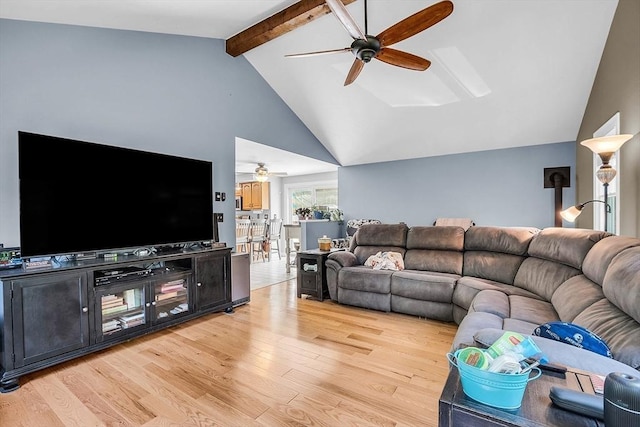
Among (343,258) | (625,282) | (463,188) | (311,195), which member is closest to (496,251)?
(343,258)

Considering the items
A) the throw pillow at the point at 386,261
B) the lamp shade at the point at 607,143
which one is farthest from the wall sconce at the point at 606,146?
the throw pillow at the point at 386,261

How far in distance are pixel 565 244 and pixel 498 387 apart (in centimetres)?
226

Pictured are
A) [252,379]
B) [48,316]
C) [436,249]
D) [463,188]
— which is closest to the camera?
[252,379]

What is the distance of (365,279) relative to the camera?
11.5 feet

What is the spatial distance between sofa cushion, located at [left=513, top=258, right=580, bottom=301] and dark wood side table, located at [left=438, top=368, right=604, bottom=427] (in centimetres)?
180

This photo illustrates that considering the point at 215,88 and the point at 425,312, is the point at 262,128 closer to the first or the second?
the point at 215,88

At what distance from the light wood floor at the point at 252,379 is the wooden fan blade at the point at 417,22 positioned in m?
2.53

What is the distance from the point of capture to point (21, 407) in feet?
5.93

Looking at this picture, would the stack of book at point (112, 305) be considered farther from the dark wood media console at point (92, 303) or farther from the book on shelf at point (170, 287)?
the book on shelf at point (170, 287)

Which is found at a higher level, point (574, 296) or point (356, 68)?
point (356, 68)

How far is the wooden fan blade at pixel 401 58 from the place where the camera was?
2.57 m

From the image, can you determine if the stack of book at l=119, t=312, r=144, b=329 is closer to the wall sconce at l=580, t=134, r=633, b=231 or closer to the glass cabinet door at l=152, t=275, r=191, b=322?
the glass cabinet door at l=152, t=275, r=191, b=322

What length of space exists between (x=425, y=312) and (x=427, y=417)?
1.62m

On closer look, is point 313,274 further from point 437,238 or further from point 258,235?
point 258,235
